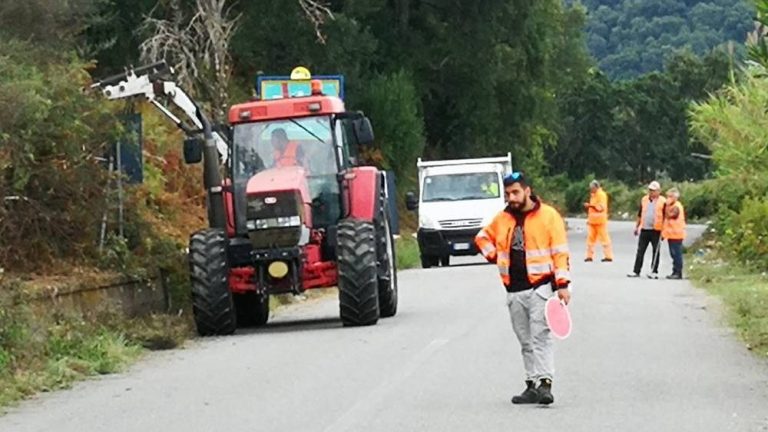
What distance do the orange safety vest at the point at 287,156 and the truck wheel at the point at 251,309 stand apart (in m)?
1.72

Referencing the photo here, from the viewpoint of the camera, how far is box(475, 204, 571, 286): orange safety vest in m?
12.8

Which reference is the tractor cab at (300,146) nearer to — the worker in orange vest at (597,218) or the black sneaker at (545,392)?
the black sneaker at (545,392)

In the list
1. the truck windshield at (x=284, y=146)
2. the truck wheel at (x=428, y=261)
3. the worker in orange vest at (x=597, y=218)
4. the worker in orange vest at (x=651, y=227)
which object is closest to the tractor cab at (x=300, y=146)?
the truck windshield at (x=284, y=146)

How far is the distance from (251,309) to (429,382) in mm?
7831

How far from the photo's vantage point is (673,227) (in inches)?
1173

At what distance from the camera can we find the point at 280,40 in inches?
1770

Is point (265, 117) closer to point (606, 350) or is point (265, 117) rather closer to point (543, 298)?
point (606, 350)

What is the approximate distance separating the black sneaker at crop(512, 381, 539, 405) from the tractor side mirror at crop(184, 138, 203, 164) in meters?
9.41

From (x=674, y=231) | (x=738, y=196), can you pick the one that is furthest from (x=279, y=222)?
(x=738, y=196)

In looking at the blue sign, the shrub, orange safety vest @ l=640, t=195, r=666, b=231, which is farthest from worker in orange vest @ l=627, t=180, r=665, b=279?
the blue sign

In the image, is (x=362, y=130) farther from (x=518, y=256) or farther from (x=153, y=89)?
(x=518, y=256)

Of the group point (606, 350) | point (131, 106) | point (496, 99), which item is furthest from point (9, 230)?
point (496, 99)

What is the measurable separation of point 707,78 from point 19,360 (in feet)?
298

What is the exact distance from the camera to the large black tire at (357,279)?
20047 mm
